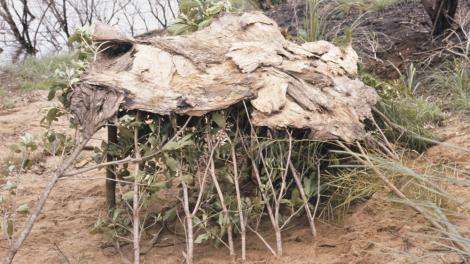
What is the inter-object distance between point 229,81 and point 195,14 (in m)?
0.80

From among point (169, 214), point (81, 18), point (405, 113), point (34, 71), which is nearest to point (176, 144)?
point (169, 214)

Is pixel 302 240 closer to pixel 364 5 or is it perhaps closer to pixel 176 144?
pixel 176 144

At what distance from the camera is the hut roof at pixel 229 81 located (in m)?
2.52

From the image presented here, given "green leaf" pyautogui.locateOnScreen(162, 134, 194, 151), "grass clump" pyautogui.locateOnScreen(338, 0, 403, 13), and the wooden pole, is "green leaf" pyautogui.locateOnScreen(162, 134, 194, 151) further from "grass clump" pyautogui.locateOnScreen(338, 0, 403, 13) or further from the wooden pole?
"grass clump" pyautogui.locateOnScreen(338, 0, 403, 13)

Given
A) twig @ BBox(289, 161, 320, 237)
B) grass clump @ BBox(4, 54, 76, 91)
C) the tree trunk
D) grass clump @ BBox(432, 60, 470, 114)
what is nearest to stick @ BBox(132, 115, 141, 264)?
twig @ BBox(289, 161, 320, 237)

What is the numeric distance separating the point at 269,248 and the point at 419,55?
9.98 ft

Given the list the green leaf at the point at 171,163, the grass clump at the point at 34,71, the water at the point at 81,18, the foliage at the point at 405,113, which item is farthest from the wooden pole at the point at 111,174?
the water at the point at 81,18

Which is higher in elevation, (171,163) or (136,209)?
(171,163)

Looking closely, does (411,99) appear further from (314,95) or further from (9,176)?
(9,176)

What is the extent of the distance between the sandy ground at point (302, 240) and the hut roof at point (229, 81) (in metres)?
0.38

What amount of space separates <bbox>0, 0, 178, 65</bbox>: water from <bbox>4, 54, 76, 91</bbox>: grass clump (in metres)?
2.88

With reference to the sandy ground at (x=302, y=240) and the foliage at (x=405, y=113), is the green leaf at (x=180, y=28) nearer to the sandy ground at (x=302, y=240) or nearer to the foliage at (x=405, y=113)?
the sandy ground at (x=302, y=240)

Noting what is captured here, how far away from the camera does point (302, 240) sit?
2.64 m

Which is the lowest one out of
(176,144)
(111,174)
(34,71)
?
(34,71)
